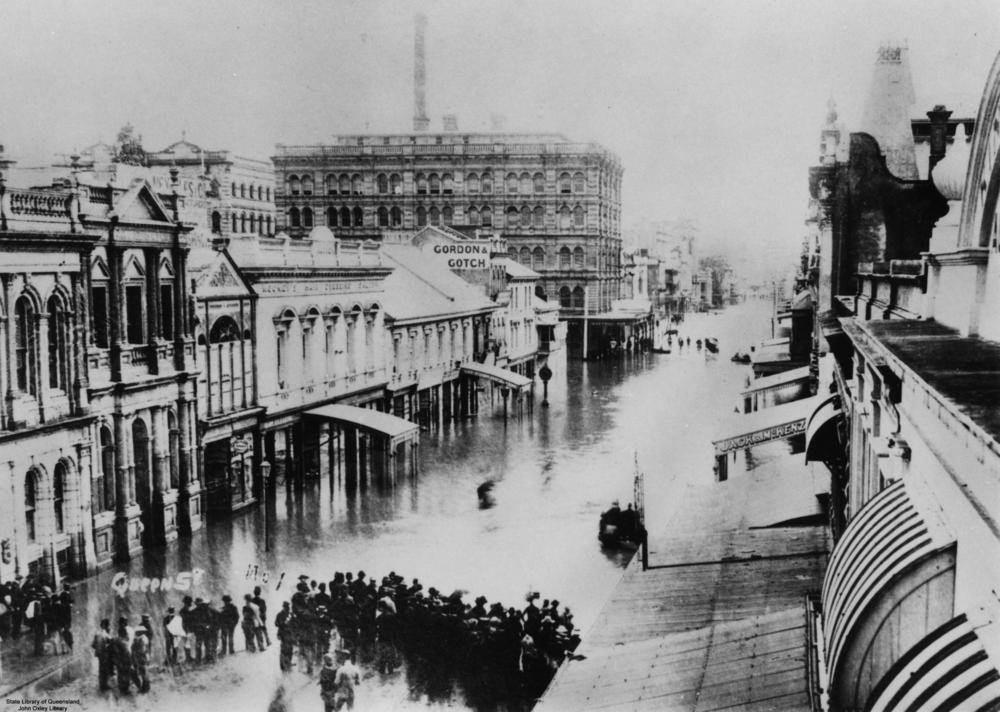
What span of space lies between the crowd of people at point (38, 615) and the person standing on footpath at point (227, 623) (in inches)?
96.3

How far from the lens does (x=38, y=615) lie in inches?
607

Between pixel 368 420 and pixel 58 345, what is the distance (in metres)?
10.3

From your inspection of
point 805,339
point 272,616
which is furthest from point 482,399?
point 272,616

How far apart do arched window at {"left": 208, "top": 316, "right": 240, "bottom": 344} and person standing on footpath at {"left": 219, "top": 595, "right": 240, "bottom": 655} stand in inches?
402

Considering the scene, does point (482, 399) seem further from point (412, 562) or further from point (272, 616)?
point (272, 616)

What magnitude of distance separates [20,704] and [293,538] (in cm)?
902

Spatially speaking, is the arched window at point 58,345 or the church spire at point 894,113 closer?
the church spire at point 894,113

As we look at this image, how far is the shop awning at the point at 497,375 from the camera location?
4128 centimetres

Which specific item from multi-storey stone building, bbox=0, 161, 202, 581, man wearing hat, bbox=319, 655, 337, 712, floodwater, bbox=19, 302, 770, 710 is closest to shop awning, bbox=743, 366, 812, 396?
floodwater, bbox=19, 302, 770, 710

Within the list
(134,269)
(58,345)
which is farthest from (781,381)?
(58,345)

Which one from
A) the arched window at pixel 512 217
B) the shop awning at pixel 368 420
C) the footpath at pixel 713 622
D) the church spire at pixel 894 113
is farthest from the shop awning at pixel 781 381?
the arched window at pixel 512 217

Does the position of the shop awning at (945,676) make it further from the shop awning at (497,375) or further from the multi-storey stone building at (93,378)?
the shop awning at (497,375)

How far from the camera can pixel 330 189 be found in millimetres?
75312

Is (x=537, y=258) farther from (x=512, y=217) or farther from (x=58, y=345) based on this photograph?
(x=58, y=345)
